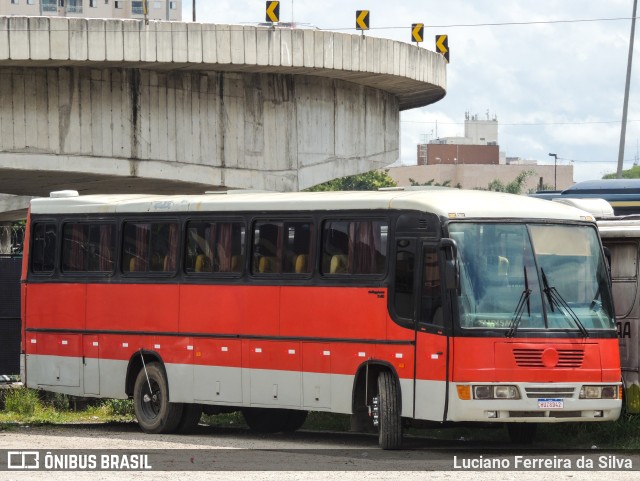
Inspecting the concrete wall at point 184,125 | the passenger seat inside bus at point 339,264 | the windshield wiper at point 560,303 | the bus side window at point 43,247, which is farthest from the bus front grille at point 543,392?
the concrete wall at point 184,125

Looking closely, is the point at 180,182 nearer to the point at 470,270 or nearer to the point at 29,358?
the point at 29,358

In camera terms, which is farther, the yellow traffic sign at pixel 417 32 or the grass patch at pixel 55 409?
the yellow traffic sign at pixel 417 32

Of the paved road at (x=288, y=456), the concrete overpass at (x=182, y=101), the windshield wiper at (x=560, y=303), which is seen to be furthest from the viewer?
the concrete overpass at (x=182, y=101)

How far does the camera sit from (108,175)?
1254 inches

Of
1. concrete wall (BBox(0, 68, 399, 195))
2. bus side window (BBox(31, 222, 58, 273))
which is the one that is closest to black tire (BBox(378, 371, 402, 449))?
bus side window (BBox(31, 222, 58, 273))

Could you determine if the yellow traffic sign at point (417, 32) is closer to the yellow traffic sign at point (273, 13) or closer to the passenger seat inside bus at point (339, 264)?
the yellow traffic sign at point (273, 13)

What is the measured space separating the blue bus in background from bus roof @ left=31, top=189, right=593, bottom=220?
840 centimetres

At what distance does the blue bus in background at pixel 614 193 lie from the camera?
26594 mm

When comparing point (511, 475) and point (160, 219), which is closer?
point (511, 475)

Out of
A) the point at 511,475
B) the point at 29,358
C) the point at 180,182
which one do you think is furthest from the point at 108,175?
the point at 511,475

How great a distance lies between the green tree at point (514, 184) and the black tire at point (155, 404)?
159 m

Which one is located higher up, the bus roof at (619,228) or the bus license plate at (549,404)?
the bus roof at (619,228)

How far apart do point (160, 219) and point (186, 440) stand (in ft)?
11.0

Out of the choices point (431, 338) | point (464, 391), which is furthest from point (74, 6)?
point (464, 391)
